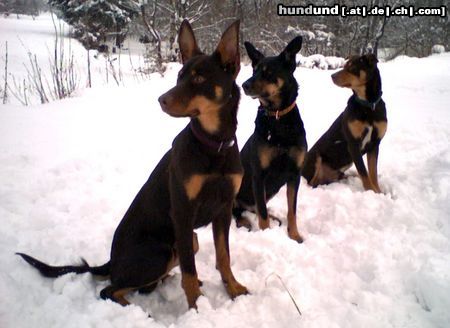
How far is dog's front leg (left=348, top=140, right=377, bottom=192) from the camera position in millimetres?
4332

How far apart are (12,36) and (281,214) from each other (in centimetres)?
2071

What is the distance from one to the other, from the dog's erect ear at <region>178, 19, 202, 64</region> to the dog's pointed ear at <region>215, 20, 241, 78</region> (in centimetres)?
26

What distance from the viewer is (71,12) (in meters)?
19.1

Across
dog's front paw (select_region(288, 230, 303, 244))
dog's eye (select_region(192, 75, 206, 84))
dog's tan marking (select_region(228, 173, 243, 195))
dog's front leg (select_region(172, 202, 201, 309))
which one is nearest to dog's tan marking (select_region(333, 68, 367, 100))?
dog's front paw (select_region(288, 230, 303, 244))

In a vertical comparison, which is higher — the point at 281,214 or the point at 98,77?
the point at 98,77

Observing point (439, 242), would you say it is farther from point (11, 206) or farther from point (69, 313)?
point (11, 206)

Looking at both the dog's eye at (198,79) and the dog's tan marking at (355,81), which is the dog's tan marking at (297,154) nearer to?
the dog's tan marking at (355,81)

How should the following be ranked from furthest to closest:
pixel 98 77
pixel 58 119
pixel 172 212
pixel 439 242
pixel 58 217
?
pixel 98 77
pixel 58 119
pixel 58 217
pixel 439 242
pixel 172 212

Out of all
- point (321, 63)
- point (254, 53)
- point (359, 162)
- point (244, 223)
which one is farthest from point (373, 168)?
point (321, 63)

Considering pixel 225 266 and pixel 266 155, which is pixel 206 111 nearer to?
pixel 225 266

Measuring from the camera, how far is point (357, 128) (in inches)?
169

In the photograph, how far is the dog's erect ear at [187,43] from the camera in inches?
96.8

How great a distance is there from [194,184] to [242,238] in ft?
3.93

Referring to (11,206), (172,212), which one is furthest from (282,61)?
(11,206)
